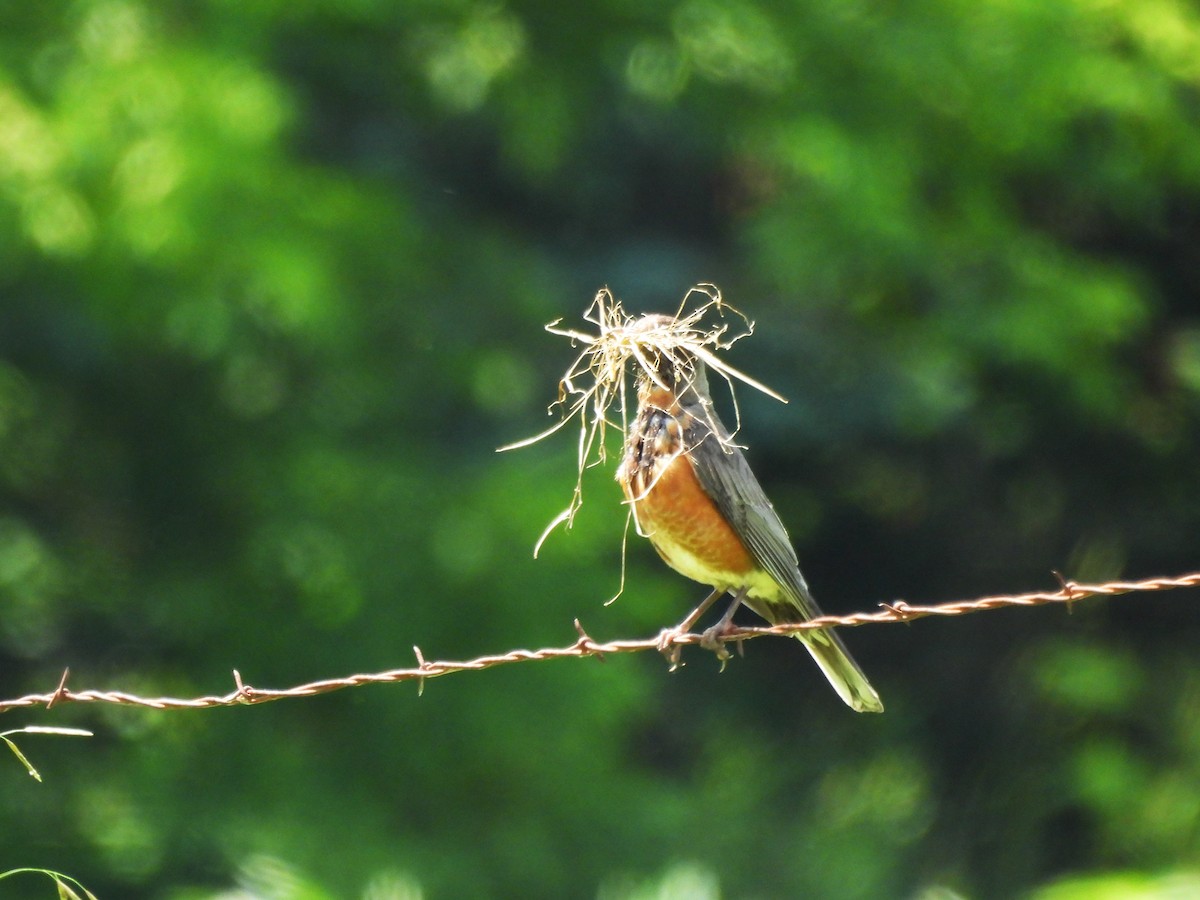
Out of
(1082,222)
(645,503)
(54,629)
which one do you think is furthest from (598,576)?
(645,503)

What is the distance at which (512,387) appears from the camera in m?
10.1

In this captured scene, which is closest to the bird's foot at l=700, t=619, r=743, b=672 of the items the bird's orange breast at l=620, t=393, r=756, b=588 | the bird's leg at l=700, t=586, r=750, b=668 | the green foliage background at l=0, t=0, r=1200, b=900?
the bird's leg at l=700, t=586, r=750, b=668

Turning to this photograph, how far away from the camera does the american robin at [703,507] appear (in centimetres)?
436

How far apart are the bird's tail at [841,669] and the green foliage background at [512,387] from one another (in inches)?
179

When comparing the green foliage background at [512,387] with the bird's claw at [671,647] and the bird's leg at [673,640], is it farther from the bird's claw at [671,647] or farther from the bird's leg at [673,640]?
the bird's claw at [671,647]

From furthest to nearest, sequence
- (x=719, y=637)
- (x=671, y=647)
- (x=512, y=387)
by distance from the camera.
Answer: (x=512, y=387) → (x=719, y=637) → (x=671, y=647)

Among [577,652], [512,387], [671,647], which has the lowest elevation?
[577,652]

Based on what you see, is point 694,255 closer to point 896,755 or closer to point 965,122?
point 965,122

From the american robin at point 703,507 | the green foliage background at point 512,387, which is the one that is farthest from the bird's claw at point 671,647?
the green foliage background at point 512,387

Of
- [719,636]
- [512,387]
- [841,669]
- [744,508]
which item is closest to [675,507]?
[744,508]

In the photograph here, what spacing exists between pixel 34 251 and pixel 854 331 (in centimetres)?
501

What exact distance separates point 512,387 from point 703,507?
5633 mm

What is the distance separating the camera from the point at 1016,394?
37.1 ft

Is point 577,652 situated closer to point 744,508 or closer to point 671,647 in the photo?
point 671,647
